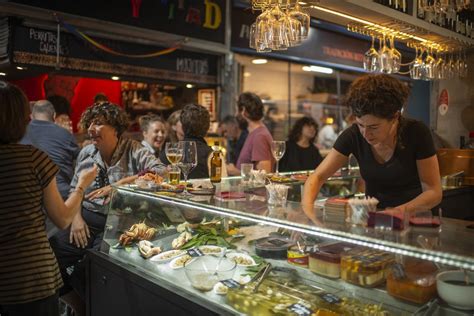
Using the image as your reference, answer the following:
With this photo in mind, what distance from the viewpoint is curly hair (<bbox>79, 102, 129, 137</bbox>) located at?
3.23 meters

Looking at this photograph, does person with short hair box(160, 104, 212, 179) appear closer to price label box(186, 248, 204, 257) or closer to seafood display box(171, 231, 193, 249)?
seafood display box(171, 231, 193, 249)

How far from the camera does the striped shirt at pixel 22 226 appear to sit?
6.75 feet

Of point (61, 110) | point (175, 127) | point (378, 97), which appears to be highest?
point (61, 110)

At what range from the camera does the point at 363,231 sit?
5.49 ft

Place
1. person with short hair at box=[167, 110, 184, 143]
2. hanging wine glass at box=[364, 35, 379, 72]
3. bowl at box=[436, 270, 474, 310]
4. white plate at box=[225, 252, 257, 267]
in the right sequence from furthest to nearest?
person with short hair at box=[167, 110, 184, 143]
hanging wine glass at box=[364, 35, 379, 72]
white plate at box=[225, 252, 257, 267]
bowl at box=[436, 270, 474, 310]

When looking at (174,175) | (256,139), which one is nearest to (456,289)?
(174,175)

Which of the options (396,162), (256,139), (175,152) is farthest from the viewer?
(256,139)

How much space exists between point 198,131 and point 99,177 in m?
0.92

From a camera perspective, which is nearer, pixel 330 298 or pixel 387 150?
pixel 330 298

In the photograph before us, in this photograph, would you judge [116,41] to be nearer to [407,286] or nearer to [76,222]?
[76,222]

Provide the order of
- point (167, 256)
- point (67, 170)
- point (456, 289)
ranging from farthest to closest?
point (67, 170) → point (167, 256) → point (456, 289)

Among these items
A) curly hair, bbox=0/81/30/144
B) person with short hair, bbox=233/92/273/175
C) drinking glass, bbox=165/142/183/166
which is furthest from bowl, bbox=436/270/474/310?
person with short hair, bbox=233/92/273/175

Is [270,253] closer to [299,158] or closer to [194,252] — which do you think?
[194,252]

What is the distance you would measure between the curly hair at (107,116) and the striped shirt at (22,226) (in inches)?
43.1
